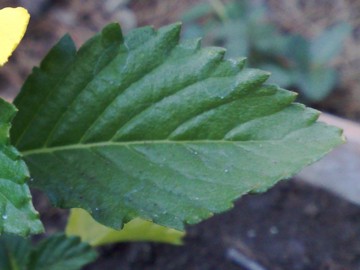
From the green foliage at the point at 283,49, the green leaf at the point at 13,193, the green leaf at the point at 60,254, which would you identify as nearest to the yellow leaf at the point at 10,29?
the green leaf at the point at 13,193

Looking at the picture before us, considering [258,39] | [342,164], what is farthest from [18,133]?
[258,39]

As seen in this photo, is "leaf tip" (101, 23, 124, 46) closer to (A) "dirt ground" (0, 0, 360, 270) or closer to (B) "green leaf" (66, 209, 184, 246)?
(B) "green leaf" (66, 209, 184, 246)

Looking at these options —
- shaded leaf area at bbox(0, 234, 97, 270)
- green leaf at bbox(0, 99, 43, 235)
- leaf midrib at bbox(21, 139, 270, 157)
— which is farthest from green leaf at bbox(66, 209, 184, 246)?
green leaf at bbox(0, 99, 43, 235)

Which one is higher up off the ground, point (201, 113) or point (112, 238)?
point (201, 113)

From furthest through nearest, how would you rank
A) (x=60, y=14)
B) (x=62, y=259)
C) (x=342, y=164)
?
(x=60, y=14), (x=342, y=164), (x=62, y=259)

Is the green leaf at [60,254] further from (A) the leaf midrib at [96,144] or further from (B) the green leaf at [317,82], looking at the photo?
(B) the green leaf at [317,82]

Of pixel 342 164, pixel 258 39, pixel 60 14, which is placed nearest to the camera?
pixel 342 164

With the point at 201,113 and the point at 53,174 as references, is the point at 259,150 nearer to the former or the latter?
the point at 201,113
